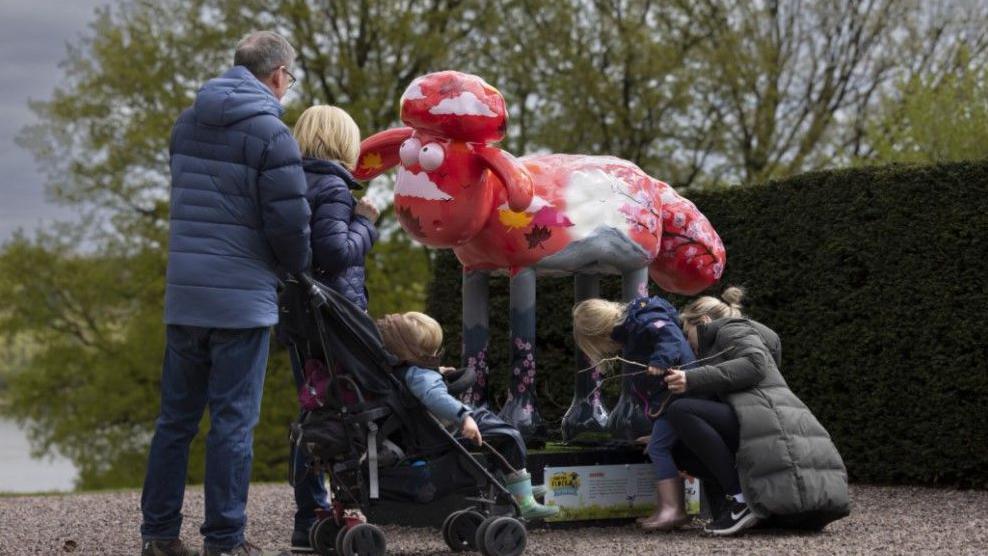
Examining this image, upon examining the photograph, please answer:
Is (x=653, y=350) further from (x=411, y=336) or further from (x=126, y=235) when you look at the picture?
(x=126, y=235)

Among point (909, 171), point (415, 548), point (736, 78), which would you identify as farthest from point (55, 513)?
point (736, 78)

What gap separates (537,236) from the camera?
636cm

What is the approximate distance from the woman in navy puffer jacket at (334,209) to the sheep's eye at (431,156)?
1.67ft

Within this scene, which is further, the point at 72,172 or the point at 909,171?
the point at 72,172

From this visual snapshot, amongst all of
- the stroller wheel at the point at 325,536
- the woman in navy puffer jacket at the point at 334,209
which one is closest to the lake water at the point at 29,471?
the stroller wheel at the point at 325,536

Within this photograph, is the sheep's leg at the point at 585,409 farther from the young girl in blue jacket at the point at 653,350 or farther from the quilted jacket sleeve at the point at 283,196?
the quilted jacket sleeve at the point at 283,196

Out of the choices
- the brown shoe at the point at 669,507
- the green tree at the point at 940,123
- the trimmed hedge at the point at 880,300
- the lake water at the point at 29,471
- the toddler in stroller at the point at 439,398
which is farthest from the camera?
the lake water at the point at 29,471

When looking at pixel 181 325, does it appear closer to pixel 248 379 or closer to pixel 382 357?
pixel 248 379

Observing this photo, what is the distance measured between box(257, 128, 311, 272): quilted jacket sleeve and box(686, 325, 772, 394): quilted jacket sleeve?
2006 millimetres

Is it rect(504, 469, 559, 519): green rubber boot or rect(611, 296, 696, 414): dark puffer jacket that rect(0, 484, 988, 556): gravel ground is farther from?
rect(611, 296, 696, 414): dark puffer jacket

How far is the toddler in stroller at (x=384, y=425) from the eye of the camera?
4984 mm

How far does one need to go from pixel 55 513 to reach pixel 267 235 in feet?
13.1

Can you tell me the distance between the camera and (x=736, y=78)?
18.5 meters

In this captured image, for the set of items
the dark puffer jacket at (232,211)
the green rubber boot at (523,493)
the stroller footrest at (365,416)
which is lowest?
the green rubber boot at (523,493)
